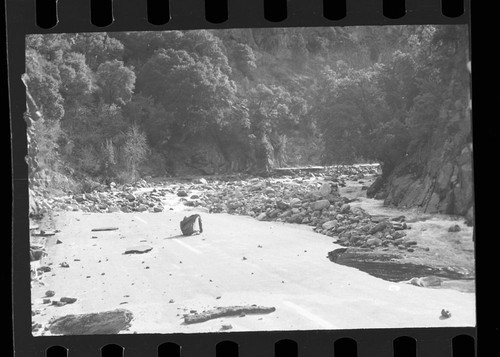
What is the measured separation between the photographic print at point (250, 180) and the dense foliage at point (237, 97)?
0.04 feet

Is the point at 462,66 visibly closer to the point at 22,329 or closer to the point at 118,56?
the point at 118,56

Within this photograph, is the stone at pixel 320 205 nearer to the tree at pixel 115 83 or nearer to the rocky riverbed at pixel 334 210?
the rocky riverbed at pixel 334 210

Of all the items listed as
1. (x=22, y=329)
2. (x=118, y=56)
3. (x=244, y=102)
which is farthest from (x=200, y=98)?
(x=22, y=329)

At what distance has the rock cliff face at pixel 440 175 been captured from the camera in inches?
244

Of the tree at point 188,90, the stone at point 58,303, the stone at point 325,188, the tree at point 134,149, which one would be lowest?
the stone at point 58,303

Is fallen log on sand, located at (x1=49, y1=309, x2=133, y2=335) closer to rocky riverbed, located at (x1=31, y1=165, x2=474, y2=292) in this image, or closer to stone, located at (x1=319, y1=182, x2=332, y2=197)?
rocky riverbed, located at (x1=31, y1=165, x2=474, y2=292)

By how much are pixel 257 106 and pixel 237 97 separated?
7.5 inches

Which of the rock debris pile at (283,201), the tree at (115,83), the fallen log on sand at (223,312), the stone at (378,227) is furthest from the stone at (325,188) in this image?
the tree at (115,83)

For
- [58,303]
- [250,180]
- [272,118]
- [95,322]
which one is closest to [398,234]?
[250,180]

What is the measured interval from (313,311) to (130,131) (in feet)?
7.16

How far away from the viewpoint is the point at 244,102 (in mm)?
6418

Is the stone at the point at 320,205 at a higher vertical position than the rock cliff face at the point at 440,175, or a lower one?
lower

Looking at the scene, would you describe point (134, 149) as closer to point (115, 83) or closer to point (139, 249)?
point (115, 83)

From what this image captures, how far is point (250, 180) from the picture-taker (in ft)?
20.9
